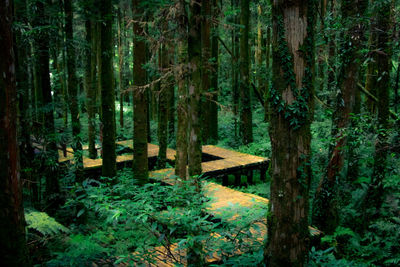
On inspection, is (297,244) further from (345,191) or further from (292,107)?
(345,191)

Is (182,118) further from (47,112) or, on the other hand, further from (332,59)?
(332,59)

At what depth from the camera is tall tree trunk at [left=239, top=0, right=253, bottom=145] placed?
47.8 feet

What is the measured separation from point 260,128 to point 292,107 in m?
17.5

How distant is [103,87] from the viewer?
23.8 ft

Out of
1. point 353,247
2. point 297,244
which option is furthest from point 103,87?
point 353,247

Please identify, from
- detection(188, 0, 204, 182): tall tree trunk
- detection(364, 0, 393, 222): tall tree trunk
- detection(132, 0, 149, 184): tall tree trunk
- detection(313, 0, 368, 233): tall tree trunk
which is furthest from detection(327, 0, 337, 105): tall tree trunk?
detection(132, 0, 149, 184): tall tree trunk

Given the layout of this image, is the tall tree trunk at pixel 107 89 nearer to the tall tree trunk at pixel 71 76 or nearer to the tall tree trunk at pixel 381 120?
the tall tree trunk at pixel 71 76

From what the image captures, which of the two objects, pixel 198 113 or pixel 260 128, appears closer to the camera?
pixel 198 113

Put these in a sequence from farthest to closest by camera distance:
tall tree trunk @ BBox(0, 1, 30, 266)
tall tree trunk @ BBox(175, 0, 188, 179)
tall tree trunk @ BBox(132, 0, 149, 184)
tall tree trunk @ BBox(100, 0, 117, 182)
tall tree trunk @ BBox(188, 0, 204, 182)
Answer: tall tree trunk @ BBox(132, 0, 149, 184)
tall tree trunk @ BBox(175, 0, 188, 179)
tall tree trunk @ BBox(100, 0, 117, 182)
tall tree trunk @ BBox(188, 0, 204, 182)
tall tree trunk @ BBox(0, 1, 30, 266)

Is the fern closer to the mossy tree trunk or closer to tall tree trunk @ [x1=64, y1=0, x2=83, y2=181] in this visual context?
tall tree trunk @ [x1=64, y1=0, x2=83, y2=181]

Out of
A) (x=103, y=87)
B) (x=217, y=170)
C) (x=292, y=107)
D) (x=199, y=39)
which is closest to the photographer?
(x=292, y=107)

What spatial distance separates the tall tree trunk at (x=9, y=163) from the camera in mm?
3223

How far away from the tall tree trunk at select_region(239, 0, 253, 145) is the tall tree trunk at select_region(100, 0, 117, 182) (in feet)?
27.8

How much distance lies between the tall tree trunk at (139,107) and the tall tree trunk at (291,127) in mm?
4916
